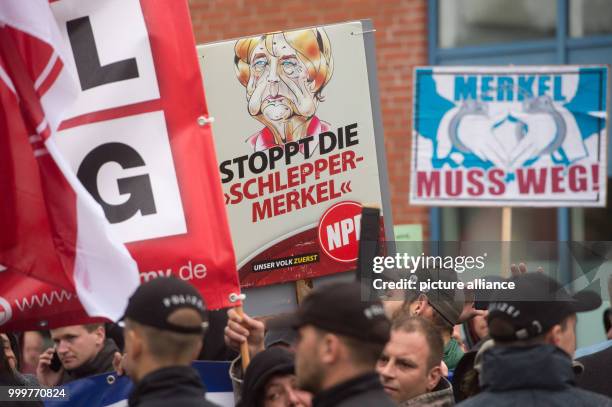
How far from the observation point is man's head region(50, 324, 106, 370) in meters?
6.60

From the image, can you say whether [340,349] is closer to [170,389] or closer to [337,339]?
[337,339]

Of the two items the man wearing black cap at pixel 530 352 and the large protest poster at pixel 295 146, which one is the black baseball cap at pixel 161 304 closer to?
the man wearing black cap at pixel 530 352

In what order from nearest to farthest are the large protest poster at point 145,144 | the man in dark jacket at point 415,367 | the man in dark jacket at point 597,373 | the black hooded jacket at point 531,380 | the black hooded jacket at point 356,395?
the black hooded jacket at point 356,395 < the black hooded jacket at point 531,380 < the large protest poster at point 145,144 < the man in dark jacket at point 415,367 < the man in dark jacket at point 597,373

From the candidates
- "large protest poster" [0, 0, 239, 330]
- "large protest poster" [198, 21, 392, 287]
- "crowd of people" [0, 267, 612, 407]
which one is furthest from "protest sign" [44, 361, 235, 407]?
"large protest poster" [0, 0, 239, 330]

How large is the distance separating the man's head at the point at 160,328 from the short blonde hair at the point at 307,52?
214 cm

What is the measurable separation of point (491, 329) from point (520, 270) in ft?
1.72

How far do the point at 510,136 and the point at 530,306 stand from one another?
179 inches

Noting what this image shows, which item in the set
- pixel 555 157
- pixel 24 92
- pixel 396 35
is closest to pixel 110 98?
pixel 24 92

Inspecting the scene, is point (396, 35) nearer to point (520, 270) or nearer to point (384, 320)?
point (520, 270)

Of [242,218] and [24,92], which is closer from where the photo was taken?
[24,92]

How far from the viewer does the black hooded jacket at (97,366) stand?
660 cm

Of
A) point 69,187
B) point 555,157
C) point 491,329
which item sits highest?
point 69,187

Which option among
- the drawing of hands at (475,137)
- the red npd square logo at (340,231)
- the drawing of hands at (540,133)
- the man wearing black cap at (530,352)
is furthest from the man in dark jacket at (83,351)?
the drawing of hands at (540,133)

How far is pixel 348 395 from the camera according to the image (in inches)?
152
